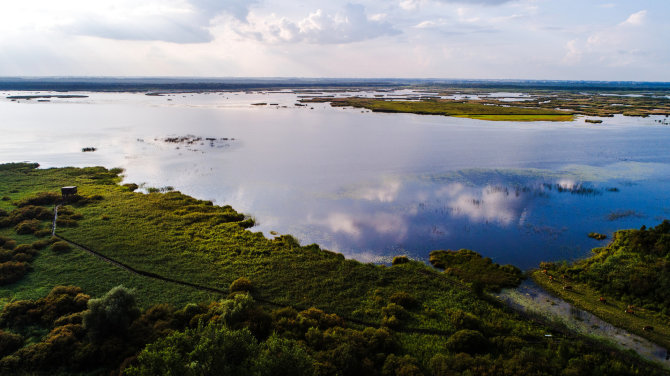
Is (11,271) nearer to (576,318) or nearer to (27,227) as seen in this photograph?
(27,227)

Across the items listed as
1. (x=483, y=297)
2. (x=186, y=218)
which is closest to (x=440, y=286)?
(x=483, y=297)

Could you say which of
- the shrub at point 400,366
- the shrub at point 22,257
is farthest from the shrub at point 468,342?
the shrub at point 22,257

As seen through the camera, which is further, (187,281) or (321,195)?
(321,195)

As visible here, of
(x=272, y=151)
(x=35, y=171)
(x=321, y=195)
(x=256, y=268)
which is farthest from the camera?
(x=272, y=151)

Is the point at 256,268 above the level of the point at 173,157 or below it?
below

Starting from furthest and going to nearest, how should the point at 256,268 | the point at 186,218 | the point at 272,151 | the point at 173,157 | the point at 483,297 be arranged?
the point at 272,151 → the point at 173,157 → the point at 186,218 → the point at 256,268 → the point at 483,297

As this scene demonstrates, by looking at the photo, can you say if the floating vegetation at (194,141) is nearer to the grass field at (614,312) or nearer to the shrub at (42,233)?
the shrub at (42,233)

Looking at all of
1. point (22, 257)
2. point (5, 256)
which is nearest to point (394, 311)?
point (22, 257)

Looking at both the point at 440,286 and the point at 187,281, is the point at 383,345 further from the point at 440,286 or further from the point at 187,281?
the point at 187,281
